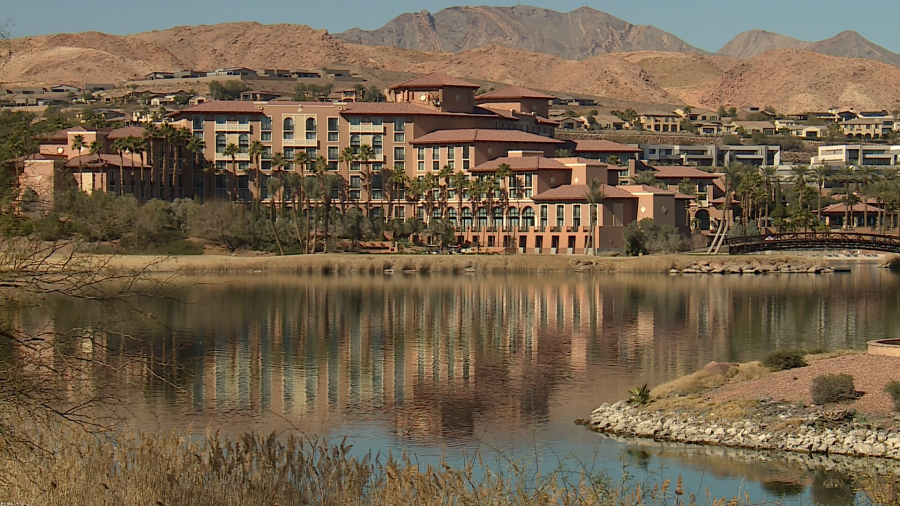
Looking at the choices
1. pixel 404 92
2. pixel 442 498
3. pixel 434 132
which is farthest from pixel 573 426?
pixel 404 92

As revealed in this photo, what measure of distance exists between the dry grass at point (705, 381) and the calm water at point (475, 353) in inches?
82.4

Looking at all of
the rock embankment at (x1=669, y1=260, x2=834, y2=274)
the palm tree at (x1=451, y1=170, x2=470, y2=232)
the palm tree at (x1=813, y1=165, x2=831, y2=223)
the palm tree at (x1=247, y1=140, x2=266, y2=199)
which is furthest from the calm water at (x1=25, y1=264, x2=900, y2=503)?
the palm tree at (x1=813, y1=165, x2=831, y2=223)

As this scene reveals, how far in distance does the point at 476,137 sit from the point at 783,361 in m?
97.4

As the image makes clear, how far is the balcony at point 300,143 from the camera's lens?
14050 centimetres

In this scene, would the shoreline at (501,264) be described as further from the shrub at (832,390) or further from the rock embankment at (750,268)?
the shrub at (832,390)

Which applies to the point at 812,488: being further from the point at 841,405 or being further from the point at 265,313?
the point at 265,313

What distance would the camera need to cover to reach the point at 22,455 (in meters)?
19.5

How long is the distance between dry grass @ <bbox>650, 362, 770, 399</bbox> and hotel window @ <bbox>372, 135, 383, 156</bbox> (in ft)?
338

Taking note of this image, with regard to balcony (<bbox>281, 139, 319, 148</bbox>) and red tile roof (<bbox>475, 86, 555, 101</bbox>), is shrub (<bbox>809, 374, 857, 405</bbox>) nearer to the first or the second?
balcony (<bbox>281, 139, 319, 148</bbox>)

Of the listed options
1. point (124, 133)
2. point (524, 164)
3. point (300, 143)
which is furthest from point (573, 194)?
point (124, 133)

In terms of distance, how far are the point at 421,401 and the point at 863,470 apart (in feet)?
50.4

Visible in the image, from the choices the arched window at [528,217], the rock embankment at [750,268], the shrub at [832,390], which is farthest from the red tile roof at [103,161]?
the shrub at [832,390]

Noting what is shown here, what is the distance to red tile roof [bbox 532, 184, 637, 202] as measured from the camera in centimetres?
12500

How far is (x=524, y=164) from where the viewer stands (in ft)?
431
